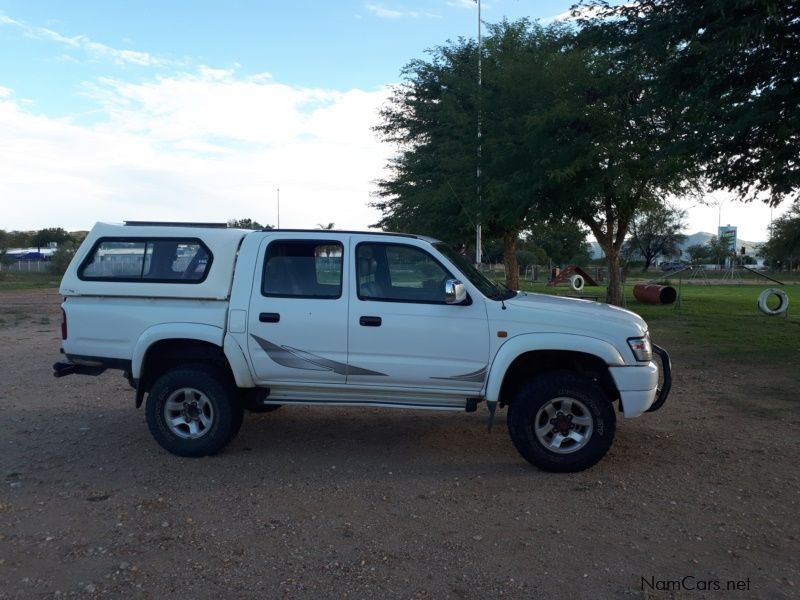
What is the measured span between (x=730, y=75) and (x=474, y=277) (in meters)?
7.61

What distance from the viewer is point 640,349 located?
229 inches

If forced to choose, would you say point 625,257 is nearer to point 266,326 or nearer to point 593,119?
point 593,119

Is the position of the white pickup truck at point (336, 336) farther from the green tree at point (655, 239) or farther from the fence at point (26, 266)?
the green tree at point (655, 239)

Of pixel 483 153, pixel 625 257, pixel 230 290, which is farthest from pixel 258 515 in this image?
pixel 625 257

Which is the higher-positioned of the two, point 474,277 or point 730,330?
point 474,277

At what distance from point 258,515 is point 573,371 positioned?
2.81m

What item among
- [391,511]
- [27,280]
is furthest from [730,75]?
[27,280]

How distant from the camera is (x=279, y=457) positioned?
6340 millimetres

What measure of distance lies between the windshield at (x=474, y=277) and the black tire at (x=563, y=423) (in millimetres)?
863

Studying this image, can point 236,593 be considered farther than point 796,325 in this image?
No

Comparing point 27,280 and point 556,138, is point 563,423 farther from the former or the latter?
point 27,280

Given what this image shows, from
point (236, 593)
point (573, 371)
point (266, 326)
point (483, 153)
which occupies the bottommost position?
point (236, 593)

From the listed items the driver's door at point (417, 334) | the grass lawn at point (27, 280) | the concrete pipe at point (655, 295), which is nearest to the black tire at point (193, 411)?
the driver's door at point (417, 334)

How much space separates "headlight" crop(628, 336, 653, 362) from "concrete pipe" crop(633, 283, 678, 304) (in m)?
19.5
